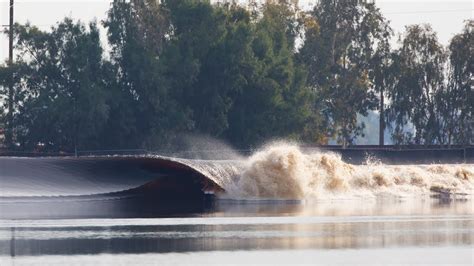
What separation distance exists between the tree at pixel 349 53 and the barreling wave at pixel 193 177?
44.9 m

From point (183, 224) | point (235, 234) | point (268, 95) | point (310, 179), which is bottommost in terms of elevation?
point (235, 234)

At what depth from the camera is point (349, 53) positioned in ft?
340

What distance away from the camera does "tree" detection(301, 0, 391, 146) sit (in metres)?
102

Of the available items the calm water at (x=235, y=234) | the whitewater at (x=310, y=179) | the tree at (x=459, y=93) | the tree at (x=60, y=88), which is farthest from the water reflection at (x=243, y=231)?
the tree at (x=459, y=93)

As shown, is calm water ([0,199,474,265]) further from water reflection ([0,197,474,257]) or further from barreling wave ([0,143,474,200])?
barreling wave ([0,143,474,200])

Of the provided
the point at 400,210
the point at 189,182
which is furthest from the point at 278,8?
the point at 400,210

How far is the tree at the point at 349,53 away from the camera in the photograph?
10162cm

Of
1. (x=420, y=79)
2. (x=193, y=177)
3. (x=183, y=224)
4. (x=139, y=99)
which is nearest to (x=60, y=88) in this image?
(x=139, y=99)

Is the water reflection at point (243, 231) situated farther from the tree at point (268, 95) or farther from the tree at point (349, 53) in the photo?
the tree at point (349, 53)

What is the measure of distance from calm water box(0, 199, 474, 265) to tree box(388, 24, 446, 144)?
52.4 m

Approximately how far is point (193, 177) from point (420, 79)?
1792 inches

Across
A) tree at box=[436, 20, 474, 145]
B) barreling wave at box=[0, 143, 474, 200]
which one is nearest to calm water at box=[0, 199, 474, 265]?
barreling wave at box=[0, 143, 474, 200]

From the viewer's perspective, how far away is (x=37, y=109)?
7525cm

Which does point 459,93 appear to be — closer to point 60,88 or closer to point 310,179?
point 60,88
